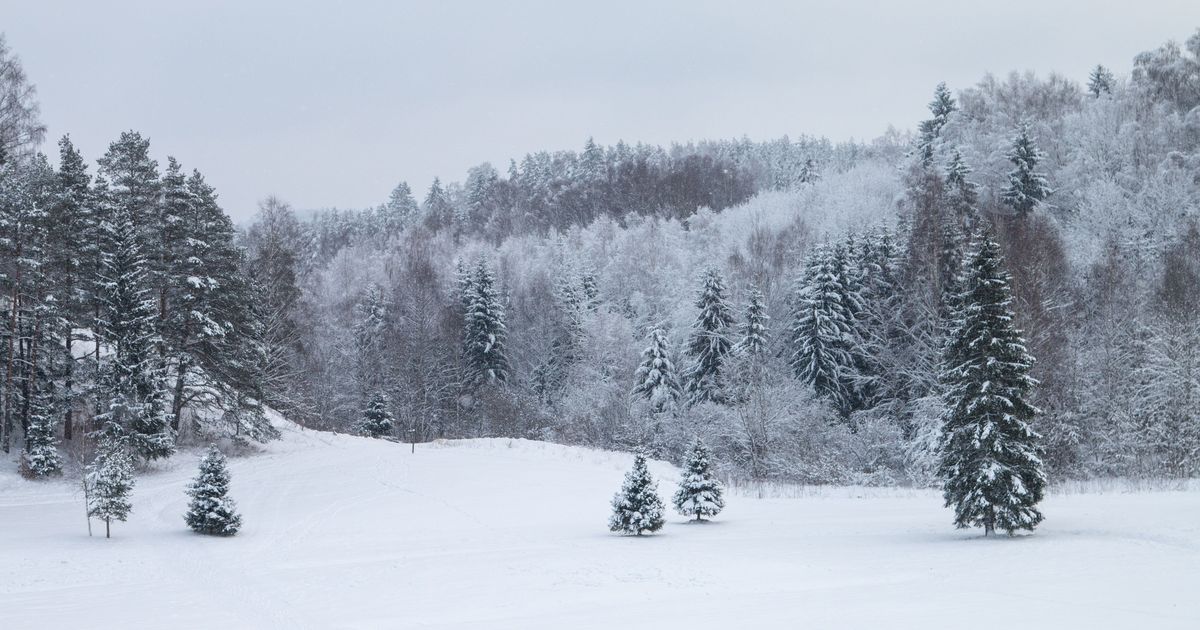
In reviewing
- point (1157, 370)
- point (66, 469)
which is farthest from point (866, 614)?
point (1157, 370)

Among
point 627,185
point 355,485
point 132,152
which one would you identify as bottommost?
point 355,485

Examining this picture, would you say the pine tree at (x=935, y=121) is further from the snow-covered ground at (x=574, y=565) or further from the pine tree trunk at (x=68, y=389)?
the pine tree trunk at (x=68, y=389)

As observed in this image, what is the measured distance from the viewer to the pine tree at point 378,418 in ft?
200

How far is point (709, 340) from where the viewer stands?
58031 mm

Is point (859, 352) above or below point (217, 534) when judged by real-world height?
above

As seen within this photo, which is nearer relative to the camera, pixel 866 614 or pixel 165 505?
pixel 866 614

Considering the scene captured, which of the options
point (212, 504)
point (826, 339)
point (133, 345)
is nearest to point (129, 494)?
point (212, 504)

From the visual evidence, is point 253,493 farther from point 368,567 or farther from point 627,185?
point 627,185

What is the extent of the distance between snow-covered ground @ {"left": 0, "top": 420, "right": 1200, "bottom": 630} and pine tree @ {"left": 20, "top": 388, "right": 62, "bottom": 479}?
2.73ft

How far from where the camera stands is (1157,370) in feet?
130

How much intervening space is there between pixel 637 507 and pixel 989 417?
884 centimetres

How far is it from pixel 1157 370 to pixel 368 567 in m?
38.0

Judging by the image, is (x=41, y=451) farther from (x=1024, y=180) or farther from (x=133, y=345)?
(x=1024, y=180)

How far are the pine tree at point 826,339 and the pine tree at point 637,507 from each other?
103 ft
